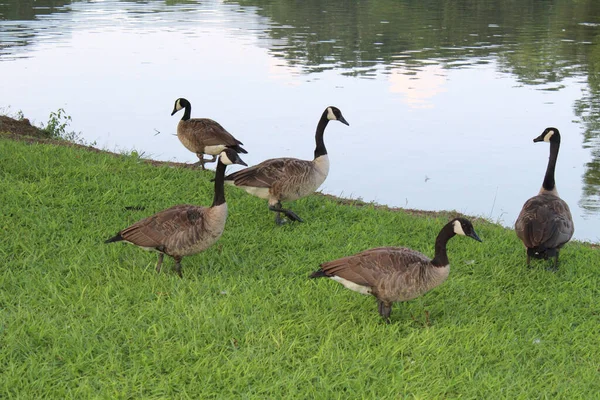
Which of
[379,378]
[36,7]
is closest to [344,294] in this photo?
[379,378]

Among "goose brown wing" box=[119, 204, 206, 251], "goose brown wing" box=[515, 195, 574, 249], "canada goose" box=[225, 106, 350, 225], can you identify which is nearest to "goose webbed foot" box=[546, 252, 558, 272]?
"goose brown wing" box=[515, 195, 574, 249]

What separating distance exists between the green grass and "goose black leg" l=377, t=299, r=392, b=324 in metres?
0.10

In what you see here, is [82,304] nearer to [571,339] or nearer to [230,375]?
[230,375]

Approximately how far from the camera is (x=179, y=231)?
270 inches

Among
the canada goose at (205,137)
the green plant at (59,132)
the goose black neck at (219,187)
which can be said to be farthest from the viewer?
the green plant at (59,132)

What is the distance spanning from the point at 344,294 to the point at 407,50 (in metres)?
19.9

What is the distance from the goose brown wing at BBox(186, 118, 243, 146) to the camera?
427 inches

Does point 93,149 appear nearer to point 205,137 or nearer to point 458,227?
point 205,137

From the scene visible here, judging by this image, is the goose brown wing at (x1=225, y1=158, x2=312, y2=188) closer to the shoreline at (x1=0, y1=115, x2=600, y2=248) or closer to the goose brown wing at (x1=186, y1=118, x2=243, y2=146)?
the shoreline at (x1=0, y1=115, x2=600, y2=248)

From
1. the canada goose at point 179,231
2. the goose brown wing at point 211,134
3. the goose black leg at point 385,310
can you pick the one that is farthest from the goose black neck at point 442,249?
the goose brown wing at point 211,134

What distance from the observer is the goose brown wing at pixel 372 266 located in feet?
20.1

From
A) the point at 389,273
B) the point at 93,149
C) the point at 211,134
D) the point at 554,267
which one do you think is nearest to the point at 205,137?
the point at 211,134

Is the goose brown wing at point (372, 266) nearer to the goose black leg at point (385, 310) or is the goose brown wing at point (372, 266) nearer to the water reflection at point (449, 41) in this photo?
the goose black leg at point (385, 310)

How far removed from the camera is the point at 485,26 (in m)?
31.7
